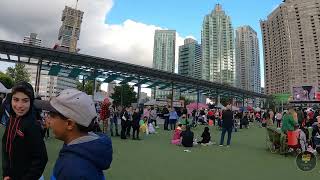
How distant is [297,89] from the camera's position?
175 ft

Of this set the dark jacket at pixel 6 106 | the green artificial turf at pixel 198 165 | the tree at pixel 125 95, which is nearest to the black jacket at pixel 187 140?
the green artificial turf at pixel 198 165

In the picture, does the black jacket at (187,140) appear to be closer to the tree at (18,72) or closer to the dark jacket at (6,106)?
the dark jacket at (6,106)

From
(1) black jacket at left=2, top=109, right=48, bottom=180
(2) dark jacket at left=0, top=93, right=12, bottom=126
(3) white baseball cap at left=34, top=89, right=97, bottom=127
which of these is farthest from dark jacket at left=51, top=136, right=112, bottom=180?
(2) dark jacket at left=0, top=93, right=12, bottom=126

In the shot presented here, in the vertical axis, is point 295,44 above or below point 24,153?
above

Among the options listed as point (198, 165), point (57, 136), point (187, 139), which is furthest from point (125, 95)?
point (57, 136)

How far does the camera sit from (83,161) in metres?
1.83

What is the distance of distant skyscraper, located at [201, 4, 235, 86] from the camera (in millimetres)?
141125

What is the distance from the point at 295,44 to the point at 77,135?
4796 inches

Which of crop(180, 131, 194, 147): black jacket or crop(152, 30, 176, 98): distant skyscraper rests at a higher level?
crop(152, 30, 176, 98): distant skyscraper

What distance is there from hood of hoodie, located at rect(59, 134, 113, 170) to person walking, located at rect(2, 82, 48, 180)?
125cm

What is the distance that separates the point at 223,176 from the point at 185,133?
6.66 m

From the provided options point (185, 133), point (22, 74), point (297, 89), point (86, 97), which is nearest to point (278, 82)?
point (297, 89)

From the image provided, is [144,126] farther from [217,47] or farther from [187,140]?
[217,47]

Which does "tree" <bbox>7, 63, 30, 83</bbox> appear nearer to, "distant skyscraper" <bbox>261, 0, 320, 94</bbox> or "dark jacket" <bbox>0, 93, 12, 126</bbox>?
"dark jacket" <bbox>0, 93, 12, 126</bbox>
